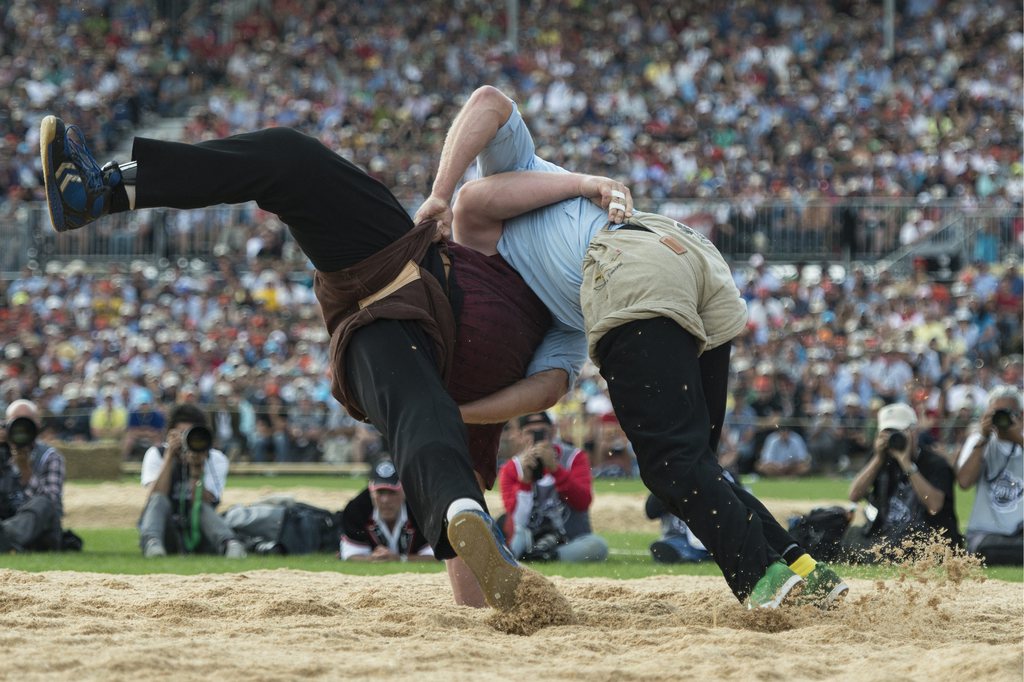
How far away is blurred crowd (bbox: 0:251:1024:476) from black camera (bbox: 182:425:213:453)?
838 cm

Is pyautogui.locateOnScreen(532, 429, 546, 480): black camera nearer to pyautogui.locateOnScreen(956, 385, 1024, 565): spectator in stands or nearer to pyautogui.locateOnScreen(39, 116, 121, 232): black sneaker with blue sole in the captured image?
pyautogui.locateOnScreen(956, 385, 1024, 565): spectator in stands

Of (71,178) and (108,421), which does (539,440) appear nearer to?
(71,178)

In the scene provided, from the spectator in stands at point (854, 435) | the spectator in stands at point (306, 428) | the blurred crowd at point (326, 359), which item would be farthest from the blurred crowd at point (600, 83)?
the spectator in stands at point (306, 428)

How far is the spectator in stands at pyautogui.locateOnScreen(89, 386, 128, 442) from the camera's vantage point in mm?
19844

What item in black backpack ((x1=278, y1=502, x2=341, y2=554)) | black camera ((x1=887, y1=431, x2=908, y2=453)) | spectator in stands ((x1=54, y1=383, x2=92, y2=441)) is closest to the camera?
black camera ((x1=887, y1=431, x2=908, y2=453))

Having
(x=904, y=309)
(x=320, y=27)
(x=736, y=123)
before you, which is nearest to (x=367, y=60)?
(x=320, y=27)

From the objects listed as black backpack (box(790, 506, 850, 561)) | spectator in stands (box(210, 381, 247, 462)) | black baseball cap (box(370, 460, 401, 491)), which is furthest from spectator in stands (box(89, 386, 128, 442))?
black backpack (box(790, 506, 850, 561))

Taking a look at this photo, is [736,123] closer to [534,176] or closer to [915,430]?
[915,430]

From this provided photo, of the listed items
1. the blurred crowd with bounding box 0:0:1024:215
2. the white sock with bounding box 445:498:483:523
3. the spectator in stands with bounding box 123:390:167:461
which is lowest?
the white sock with bounding box 445:498:483:523

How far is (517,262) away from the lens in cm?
503

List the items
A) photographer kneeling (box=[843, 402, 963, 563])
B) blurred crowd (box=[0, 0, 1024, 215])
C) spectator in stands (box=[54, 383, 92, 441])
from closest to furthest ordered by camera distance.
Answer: photographer kneeling (box=[843, 402, 963, 563])
spectator in stands (box=[54, 383, 92, 441])
blurred crowd (box=[0, 0, 1024, 215])

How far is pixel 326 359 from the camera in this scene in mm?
21188

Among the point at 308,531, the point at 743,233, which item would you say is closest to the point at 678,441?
the point at 308,531

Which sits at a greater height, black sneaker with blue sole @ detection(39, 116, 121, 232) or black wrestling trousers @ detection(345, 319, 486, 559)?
black sneaker with blue sole @ detection(39, 116, 121, 232)
